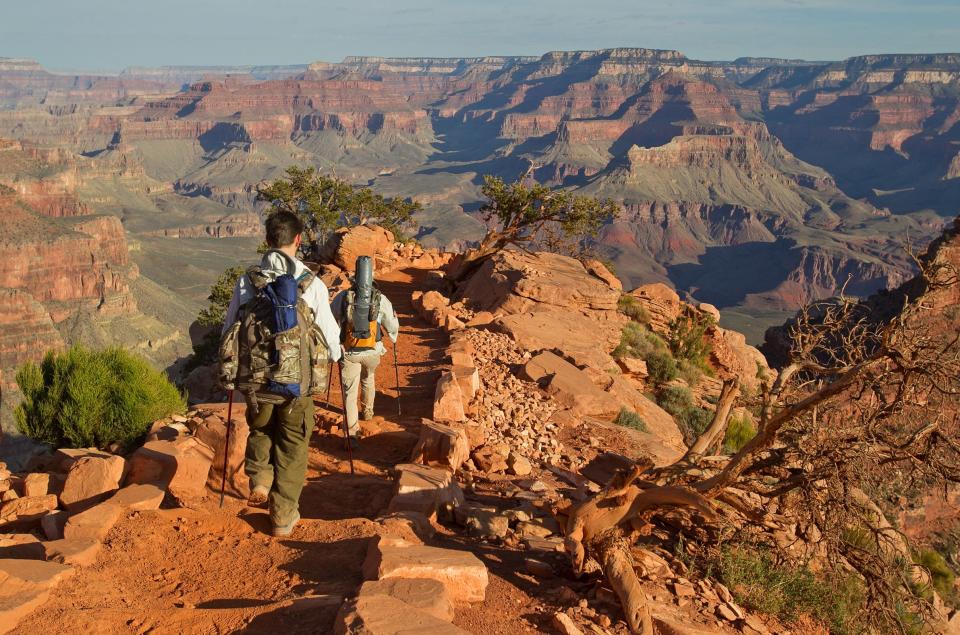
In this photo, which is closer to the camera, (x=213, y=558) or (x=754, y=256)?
(x=213, y=558)

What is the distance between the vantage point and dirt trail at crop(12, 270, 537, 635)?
4660mm

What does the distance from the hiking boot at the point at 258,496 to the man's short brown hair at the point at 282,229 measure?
2.17 metres

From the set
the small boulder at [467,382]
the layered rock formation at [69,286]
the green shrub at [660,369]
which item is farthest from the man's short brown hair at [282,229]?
the layered rock formation at [69,286]

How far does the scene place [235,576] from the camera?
17.8 ft

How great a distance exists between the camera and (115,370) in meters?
10.1

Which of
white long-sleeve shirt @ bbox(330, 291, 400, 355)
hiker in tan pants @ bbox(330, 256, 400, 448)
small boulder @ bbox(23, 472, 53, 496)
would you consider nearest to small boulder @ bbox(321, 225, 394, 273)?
white long-sleeve shirt @ bbox(330, 291, 400, 355)

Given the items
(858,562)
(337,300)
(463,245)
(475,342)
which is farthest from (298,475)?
(463,245)

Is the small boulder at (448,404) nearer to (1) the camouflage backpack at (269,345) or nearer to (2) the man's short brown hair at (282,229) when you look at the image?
(1) the camouflage backpack at (269,345)

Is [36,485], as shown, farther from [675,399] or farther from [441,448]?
[675,399]

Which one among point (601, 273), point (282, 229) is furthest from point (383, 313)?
point (601, 273)

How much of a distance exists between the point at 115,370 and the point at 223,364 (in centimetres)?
494

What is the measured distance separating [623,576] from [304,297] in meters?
3.47

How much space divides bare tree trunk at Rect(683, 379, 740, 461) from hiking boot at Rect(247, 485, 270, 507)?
3.82m

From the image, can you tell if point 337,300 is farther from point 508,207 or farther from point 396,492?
point 508,207
